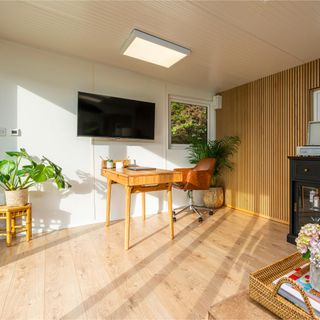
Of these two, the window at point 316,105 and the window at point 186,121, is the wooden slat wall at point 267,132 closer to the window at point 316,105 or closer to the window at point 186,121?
the window at point 316,105

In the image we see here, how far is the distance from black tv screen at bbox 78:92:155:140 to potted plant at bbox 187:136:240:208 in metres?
1.02

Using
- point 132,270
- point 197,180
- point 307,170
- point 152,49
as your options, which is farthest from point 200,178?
point 152,49

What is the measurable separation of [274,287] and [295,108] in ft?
9.33

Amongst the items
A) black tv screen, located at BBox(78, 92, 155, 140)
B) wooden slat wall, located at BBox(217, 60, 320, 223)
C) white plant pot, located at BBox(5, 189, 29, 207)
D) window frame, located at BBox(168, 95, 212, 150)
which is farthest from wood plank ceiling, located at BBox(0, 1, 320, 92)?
white plant pot, located at BBox(5, 189, 29, 207)

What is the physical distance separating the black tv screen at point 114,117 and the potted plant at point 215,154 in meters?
1.02

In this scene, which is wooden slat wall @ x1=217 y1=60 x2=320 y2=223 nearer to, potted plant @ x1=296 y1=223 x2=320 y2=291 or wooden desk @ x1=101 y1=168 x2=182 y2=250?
wooden desk @ x1=101 y1=168 x2=182 y2=250

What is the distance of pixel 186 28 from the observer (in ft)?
6.86

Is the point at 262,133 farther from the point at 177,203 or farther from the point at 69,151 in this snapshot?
the point at 69,151

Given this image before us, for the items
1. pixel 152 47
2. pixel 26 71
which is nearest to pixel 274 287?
pixel 152 47

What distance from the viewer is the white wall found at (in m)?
2.50

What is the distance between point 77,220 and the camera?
2873mm

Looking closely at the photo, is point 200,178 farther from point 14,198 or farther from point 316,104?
point 14,198

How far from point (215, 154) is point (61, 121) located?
105 inches

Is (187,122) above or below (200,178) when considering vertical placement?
above
